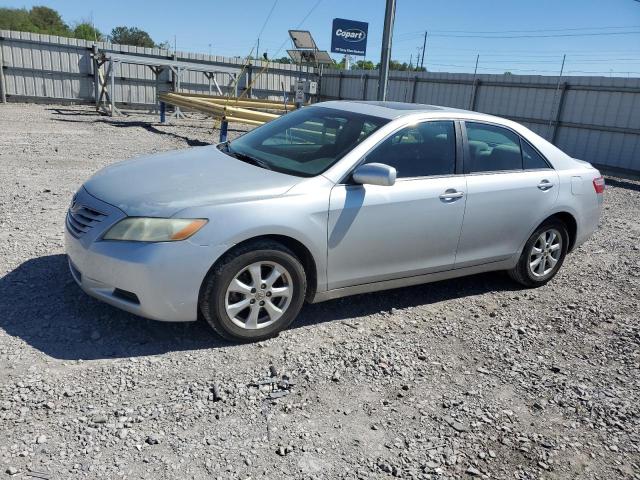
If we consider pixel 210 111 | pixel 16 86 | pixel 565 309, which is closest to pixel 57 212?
pixel 565 309

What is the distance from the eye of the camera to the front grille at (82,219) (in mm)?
3604

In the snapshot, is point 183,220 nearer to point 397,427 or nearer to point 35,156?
point 397,427

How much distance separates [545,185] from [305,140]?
88.8 inches

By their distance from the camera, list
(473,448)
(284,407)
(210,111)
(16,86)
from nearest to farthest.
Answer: (473,448) < (284,407) < (210,111) < (16,86)

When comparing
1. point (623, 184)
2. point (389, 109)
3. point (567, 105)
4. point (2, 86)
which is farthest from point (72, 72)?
point (389, 109)

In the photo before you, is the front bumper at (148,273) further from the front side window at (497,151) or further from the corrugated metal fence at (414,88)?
the corrugated metal fence at (414,88)

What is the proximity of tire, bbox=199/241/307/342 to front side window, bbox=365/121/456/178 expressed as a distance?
41.1 inches

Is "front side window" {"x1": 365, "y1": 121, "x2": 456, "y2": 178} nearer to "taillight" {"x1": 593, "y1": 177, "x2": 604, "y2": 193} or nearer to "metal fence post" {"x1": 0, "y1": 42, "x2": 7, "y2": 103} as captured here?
"taillight" {"x1": 593, "y1": 177, "x2": 604, "y2": 193}

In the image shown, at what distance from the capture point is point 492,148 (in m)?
4.90

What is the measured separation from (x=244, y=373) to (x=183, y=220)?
1.02m

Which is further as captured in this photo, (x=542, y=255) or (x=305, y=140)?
(x=542, y=255)

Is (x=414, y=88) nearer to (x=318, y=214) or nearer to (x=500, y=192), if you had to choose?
(x=500, y=192)

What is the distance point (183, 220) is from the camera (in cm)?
343

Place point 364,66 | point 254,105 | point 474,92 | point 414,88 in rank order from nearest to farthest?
point 254,105 → point 474,92 → point 414,88 → point 364,66
